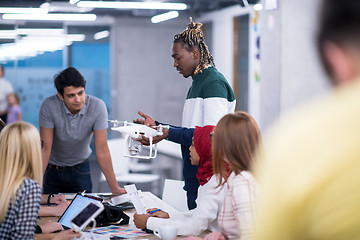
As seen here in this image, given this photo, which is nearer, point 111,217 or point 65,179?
point 111,217

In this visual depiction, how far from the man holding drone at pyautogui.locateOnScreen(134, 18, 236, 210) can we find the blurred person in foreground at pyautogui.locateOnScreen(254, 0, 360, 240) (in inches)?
86.6

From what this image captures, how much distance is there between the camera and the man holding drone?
285 cm

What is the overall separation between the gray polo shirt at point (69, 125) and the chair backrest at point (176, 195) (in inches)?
24.5

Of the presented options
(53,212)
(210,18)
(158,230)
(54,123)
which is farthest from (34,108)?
(158,230)

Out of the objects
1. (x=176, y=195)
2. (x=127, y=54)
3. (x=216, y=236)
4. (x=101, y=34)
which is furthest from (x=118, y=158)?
(x=101, y=34)

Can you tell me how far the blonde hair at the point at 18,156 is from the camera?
199 centimetres

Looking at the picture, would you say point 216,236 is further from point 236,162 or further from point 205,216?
point 236,162

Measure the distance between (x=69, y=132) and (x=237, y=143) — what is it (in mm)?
1682

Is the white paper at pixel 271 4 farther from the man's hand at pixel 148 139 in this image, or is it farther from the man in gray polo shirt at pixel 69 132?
the man's hand at pixel 148 139

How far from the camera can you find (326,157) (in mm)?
589

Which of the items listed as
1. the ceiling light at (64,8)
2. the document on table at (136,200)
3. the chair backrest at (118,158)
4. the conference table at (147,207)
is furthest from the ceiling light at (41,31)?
the document on table at (136,200)

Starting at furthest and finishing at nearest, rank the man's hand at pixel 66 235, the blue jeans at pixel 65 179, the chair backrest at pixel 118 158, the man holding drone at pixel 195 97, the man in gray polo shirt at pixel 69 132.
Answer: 1. the chair backrest at pixel 118 158
2. the blue jeans at pixel 65 179
3. the man in gray polo shirt at pixel 69 132
4. the man holding drone at pixel 195 97
5. the man's hand at pixel 66 235

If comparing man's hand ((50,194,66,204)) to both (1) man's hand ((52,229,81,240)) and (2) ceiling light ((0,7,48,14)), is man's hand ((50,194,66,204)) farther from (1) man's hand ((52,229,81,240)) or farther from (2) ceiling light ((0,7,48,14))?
(2) ceiling light ((0,7,48,14))

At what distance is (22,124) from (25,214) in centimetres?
39
